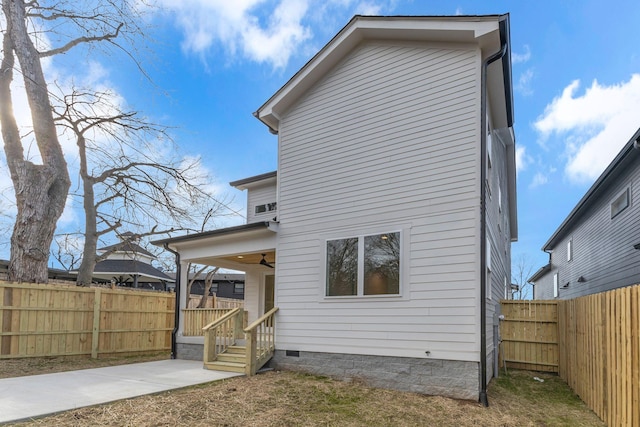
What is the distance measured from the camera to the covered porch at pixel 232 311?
28.4 ft

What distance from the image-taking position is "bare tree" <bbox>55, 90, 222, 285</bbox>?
39.7 ft

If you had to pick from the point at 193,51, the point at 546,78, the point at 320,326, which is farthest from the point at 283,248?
the point at 546,78

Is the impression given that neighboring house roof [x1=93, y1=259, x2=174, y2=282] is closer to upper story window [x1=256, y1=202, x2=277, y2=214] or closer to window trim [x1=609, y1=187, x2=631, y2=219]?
upper story window [x1=256, y1=202, x2=277, y2=214]

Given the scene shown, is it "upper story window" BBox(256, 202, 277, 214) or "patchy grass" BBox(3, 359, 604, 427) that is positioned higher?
"upper story window" BBox(256, 202, 277, 214)

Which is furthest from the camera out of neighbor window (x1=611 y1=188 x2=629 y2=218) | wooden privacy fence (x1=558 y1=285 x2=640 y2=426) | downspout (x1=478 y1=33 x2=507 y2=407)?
neighbor window (x1=611 y1=188 x2=629 y2=218)

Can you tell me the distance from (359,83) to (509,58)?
2878 mm

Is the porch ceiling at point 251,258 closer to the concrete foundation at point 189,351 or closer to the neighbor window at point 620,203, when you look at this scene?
the concrete foundation at point 189,351

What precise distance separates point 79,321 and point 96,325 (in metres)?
0.45

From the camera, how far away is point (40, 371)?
838 centimetres

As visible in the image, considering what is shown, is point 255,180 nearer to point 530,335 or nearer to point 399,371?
point 399,371

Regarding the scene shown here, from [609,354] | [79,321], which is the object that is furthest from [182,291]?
[609,354]

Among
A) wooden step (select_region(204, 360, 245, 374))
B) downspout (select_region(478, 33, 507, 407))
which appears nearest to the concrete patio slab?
wooden step (select_region(204, 360, 245, 374))

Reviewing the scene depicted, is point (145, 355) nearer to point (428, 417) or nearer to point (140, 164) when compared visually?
point (140, 164)

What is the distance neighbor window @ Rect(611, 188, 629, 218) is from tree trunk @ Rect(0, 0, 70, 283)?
1521 cm
